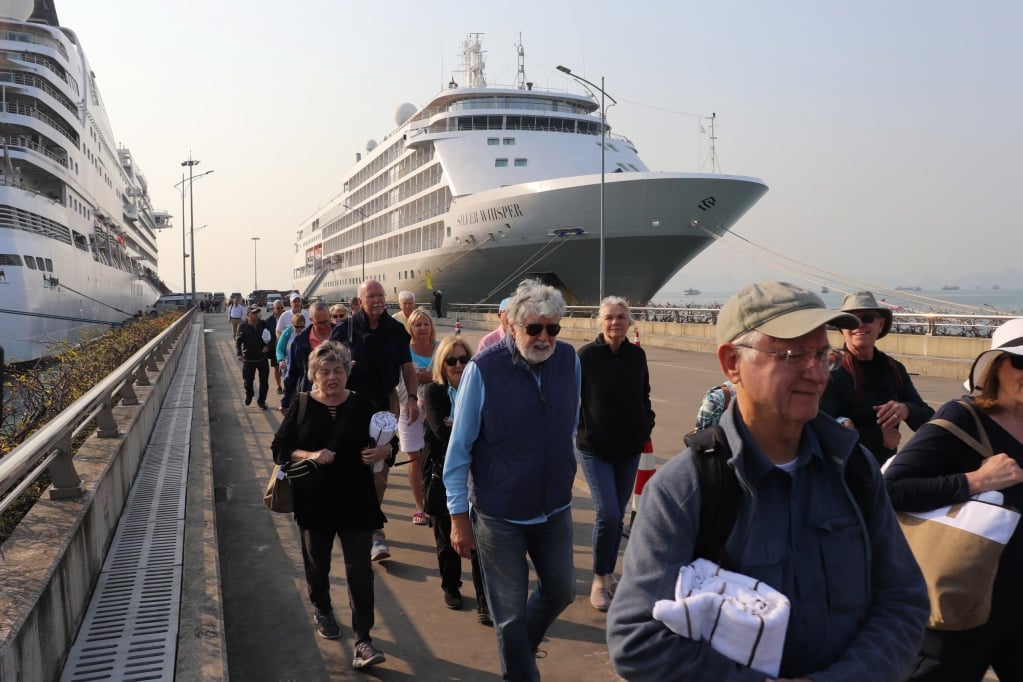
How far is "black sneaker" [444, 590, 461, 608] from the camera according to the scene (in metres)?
4.39

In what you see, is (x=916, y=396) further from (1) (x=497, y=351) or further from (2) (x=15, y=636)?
(2) (x=15, y=636)

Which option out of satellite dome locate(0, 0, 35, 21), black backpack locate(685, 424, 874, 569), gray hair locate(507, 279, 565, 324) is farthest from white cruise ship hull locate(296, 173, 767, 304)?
black backpack locate(685, 424, 874, 569)

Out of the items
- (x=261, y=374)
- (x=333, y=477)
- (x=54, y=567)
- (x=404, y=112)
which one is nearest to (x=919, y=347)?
(x=261, y=374)

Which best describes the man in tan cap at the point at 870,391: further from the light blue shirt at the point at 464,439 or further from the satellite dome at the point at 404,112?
the satellite dome at the point at 404,112

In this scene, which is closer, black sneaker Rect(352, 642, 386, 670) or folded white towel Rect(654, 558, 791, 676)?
folded white towel Rect(654, 558, 791, 676)

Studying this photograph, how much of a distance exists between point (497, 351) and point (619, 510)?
Result: 154 centimetres

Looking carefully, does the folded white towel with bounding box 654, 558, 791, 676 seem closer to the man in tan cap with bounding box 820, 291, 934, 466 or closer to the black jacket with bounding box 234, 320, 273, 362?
the man in tan cap with bounding box 820, 291, 934, 466

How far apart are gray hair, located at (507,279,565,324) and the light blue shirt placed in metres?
0.17

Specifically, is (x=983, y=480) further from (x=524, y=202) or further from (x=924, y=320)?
(x=524, y=202)

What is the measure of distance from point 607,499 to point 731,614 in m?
2.76

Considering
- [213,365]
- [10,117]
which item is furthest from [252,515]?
[10,117]

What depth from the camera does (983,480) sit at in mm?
2328

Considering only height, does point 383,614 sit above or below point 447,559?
below

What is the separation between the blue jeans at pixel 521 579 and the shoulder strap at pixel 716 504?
159 cm
